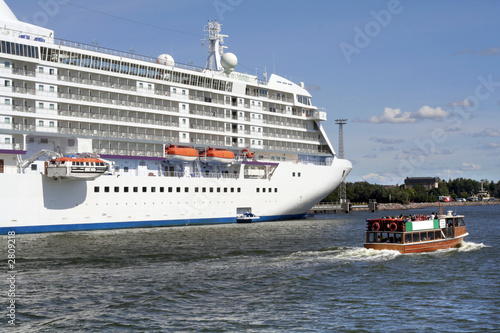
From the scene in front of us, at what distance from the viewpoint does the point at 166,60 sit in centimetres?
6253

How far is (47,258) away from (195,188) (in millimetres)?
26631

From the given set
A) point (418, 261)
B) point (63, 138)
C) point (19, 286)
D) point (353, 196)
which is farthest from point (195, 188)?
point (353, 196)

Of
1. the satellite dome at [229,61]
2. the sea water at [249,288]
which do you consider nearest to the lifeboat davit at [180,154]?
the satellite dome at [229,61]

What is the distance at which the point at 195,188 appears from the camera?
57344mm

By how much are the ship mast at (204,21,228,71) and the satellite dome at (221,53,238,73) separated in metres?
1.52

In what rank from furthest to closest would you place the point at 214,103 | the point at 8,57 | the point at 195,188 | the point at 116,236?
the point at 214,103 → the point at 195,188 → the point at 8,57 → the point at 116,236

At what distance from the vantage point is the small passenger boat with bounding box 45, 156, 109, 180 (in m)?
45.7

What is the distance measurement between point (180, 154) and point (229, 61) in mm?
15844

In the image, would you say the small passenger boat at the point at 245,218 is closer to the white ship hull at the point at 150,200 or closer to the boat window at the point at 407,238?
A: the white ship hull at the point at 150,200

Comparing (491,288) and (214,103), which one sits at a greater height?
(214,103)

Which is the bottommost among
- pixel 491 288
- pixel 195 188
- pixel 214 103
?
pixel 491 288

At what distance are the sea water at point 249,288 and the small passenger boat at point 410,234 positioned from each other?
0.72 meters

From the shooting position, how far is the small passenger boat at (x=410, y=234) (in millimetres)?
34469

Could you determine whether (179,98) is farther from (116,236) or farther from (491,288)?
(491,288)
